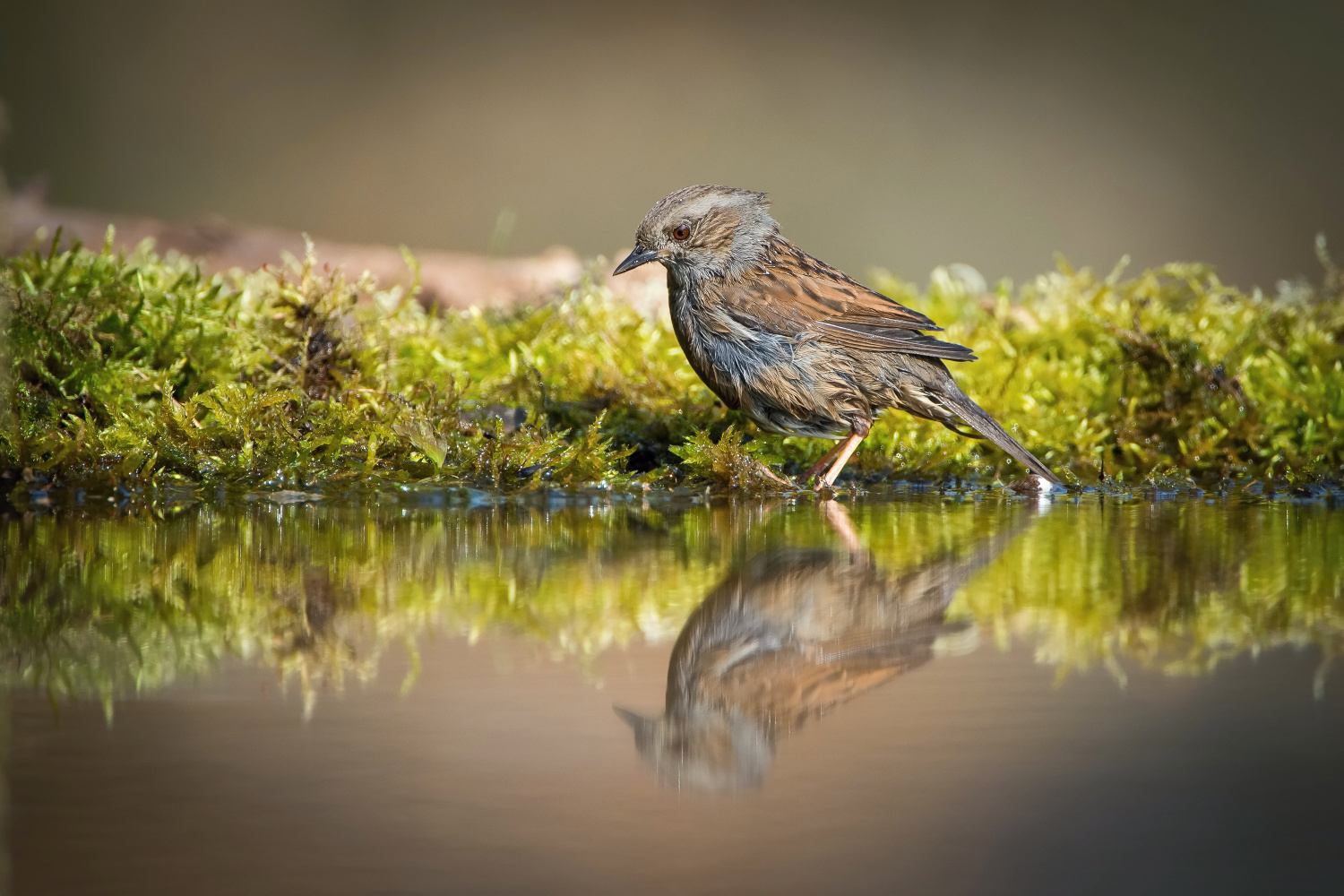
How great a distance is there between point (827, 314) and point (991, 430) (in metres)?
0.77

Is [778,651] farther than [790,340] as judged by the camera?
No

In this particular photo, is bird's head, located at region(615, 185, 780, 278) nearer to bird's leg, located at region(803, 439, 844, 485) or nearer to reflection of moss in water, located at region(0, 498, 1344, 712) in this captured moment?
bird's leg, located at region(803, 439, 844, 485)

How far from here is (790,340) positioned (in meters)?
4.50

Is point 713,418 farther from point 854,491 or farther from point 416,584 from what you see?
point 416,584

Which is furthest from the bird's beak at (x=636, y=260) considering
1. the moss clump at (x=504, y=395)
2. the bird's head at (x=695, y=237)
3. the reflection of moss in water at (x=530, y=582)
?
the reflection of moss in water at (x=530, y=582)

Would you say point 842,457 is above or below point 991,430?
below

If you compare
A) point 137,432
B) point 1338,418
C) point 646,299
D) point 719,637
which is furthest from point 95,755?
point 646,299

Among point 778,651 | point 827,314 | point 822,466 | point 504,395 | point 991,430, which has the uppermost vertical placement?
point 827,314

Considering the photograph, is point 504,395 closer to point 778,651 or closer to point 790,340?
point 790,340

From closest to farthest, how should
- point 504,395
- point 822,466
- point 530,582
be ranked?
point 530,582
point 822,466
point 504,395

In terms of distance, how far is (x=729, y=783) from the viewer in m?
1.36

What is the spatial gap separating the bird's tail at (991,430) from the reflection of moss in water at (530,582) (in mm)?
710

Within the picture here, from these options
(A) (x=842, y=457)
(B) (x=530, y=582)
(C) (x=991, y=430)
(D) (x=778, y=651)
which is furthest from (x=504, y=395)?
(D) (x=778, y=651)

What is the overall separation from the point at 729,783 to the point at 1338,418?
504 centimetres
